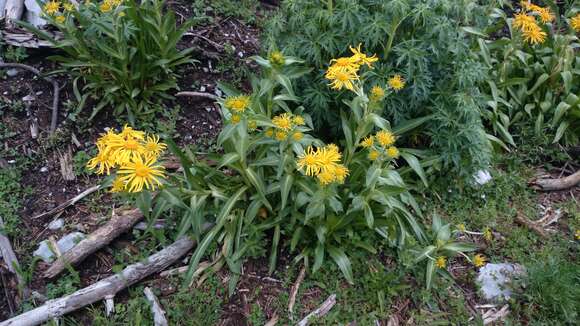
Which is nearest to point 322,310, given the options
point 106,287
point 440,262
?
point 440,262

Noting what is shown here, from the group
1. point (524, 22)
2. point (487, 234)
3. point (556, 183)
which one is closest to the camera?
point (487, 234)

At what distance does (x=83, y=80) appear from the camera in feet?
11.2

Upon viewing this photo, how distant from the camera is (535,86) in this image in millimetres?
3664

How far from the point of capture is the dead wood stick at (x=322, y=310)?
2.53 metres

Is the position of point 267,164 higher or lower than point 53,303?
higher

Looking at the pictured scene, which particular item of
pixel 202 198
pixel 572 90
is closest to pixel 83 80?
pixel 202 198

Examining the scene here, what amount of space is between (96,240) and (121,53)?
1.22 metres

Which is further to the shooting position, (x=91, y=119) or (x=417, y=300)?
(x=91, y=119)

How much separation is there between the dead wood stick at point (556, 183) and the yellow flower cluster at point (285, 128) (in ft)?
6.91

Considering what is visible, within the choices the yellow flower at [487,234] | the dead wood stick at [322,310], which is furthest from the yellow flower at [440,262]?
the dead wood stick at [322,310]

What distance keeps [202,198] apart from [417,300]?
1.35 m

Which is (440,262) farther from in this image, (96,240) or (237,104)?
(96,240)

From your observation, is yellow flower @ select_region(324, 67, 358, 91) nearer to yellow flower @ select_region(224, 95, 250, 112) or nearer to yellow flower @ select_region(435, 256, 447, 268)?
yellow flower @ select_region(224, 95, 250, 112)

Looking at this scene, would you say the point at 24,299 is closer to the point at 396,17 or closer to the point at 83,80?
the point at 83,80
